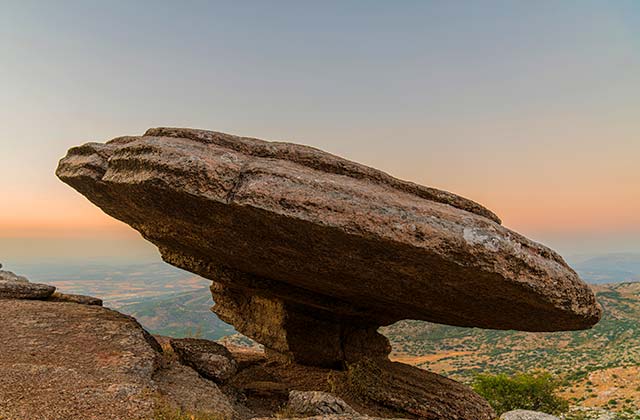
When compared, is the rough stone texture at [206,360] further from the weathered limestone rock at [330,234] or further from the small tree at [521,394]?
the small tree at [521,394]

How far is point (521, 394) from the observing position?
3766cm

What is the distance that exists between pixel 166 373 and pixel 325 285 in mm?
5205

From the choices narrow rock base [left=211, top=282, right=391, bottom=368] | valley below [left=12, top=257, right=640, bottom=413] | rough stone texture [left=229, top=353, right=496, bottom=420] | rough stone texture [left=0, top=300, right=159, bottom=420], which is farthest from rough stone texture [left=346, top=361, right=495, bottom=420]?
valley below [left=12, top=257, right=640, bottom=413]

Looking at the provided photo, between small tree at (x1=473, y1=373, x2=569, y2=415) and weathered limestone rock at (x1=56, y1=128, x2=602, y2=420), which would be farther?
small tree at (x1=473, y1=373, x2=569, y2=415)

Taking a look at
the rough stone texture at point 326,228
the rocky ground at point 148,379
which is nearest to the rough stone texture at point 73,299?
the rocky ground at point 148,379

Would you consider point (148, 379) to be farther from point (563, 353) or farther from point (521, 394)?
point (563, 353)

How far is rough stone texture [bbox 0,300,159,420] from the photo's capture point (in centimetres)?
788

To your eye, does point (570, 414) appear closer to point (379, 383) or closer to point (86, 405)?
point (379, 383)

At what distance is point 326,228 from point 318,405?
183 inches

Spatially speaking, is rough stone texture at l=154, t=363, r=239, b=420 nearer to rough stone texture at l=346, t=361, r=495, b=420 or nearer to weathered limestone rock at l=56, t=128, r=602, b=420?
weathered limestone rock at l=56, t=128, r=602, b=420

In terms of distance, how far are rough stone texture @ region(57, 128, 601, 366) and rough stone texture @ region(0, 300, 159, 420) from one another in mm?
3411

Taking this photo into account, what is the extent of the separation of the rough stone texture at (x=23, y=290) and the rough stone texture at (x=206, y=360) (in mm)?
5725

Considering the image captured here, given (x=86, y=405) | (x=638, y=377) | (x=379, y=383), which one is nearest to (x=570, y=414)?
(x=638, y=377)

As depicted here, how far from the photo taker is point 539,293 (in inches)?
401
